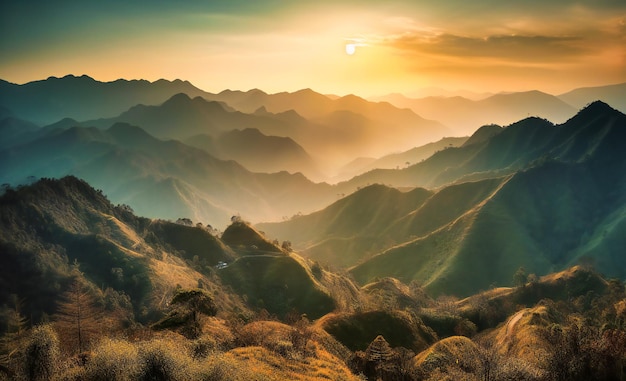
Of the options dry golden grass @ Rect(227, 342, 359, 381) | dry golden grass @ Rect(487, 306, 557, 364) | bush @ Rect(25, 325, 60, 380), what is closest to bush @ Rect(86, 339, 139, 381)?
bush @ Rect(25, 325, 60, 380)

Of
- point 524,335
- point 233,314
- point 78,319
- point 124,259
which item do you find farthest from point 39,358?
point 124,259

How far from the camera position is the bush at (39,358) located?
35938 mm

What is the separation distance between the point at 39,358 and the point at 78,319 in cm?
3755

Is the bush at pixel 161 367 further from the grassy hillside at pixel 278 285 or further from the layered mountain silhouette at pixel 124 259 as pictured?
the grassy hillside at pixel 278 285

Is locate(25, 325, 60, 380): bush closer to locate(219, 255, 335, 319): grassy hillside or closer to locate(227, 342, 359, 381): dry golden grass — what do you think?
locate(227, 342, 359, 381): dry golden grass

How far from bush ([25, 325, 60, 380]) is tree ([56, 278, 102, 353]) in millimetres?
18015

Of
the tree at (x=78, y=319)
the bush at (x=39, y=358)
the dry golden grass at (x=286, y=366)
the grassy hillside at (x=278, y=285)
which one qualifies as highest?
the bush at (x=39, y=358)

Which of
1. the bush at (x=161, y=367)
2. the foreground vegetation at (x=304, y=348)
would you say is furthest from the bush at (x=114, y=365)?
the bush at (x=161, y=367)

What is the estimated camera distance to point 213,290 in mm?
121188

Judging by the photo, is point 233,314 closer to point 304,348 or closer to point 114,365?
point 304,348

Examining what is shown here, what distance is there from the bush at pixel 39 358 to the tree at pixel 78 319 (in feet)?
59.1

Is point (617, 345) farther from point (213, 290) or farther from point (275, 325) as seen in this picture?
point (213, 290)

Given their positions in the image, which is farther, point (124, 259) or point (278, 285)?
point (278, 285)

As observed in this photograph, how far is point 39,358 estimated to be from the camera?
3628 cm
